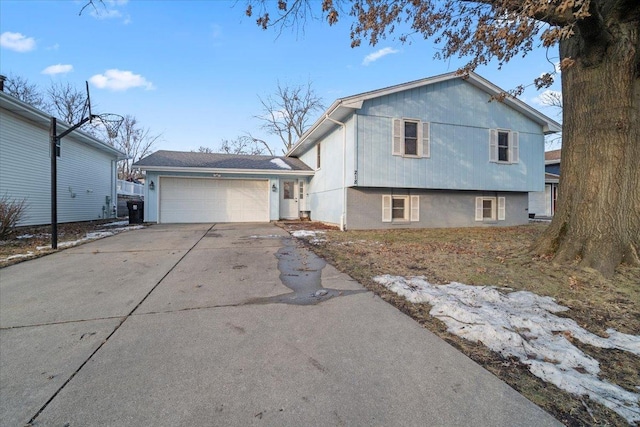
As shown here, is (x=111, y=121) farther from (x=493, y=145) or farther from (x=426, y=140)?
(x=493, y=145)

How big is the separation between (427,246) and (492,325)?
4398 millimetres

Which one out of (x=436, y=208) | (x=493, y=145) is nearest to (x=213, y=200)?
(x=436, y=208)

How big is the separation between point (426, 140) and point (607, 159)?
6.51 meters

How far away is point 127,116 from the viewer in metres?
31.5

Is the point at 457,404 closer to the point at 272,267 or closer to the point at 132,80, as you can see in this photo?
the point at 272,267

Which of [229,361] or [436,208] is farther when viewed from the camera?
[436,208]

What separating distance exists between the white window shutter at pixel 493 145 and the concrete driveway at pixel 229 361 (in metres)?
10.2

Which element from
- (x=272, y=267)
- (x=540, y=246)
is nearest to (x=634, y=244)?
(x=540, y=246)

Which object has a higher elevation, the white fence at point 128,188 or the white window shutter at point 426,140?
the white window shutter at point 426,140

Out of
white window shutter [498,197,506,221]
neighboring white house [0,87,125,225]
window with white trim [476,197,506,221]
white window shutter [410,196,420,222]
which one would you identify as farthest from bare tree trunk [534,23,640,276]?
neighboring white house [0,87,125,225]

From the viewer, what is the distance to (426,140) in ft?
34.8

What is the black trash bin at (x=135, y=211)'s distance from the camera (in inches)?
495

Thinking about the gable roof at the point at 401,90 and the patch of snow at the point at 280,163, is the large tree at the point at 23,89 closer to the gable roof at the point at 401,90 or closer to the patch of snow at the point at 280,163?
the patch of snow at the point at 280,163

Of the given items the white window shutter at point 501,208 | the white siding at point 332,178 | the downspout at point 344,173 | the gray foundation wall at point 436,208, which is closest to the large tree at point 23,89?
the white siding at point 332,178
